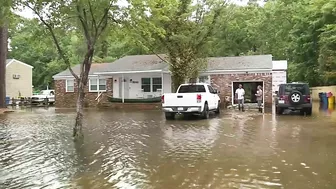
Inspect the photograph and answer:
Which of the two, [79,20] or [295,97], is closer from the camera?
[79,20]

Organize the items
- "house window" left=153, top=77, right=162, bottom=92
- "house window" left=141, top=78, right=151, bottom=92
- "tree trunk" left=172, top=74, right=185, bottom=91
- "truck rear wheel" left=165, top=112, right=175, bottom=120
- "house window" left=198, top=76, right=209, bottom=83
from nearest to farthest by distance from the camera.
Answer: "truck rear wheel" left=165, top=112, right=175, bottom=120 < "tree trunk" left=172, top=74, right=185, bottom=91 < "house window" left=198, top=76, right=209, bottom=83 < "house window" left=153, top=77, right=162, bottom=92 < "house window" left=141, top=78, right=151, bottom=92

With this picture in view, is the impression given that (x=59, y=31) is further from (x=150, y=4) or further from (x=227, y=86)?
(x=227, y=86)

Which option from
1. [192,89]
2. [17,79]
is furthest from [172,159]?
[17,79]

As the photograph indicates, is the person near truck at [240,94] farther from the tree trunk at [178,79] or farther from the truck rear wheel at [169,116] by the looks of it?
the truck rear wheel at [169,116]

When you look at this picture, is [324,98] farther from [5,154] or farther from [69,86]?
[5,154]

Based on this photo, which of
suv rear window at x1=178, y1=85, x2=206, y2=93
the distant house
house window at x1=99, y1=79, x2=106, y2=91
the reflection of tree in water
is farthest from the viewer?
the distant house

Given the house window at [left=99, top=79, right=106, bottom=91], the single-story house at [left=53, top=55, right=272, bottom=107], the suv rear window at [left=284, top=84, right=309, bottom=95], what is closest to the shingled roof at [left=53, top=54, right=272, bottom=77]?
the single-story house at [left=53, top=55, right=272, bottom=107]

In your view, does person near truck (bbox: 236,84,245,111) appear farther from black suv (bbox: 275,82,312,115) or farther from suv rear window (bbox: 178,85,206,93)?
suv rear window (bbox: 178,85,206,93)

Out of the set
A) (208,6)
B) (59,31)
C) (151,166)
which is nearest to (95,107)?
(208,6)

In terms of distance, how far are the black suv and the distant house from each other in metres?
33.2

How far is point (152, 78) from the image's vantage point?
2953 centimetres

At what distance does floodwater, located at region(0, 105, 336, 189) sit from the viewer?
20.5 feet

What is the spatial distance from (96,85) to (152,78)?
16.0 ft

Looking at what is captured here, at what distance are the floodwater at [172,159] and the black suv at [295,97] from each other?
224 inches
